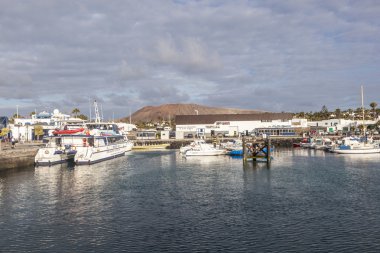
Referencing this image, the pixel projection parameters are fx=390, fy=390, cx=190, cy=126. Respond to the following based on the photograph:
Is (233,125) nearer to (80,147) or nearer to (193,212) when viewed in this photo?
(80,147)

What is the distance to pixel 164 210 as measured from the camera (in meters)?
34.3

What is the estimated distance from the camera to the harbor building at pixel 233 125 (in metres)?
153

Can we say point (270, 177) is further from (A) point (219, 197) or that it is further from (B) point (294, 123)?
(B) point (294, 123)

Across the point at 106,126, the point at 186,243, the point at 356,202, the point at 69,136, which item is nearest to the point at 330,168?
the point at 356,202

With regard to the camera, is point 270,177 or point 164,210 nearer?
point 164,210

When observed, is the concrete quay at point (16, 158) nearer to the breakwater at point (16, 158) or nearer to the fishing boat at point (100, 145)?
the breakwater at point (16, 158)

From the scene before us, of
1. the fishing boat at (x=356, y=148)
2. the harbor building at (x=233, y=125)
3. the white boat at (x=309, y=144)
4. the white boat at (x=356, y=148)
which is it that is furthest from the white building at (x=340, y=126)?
the fishing boat at (x=356, y=148)

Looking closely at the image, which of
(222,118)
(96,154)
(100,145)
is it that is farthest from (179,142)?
(96,154)

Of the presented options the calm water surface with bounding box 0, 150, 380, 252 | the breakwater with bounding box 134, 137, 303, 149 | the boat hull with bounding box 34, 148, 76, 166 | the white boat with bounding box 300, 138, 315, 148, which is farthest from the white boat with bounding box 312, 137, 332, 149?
the boat hull with bounding box 34, 148, 76, 166

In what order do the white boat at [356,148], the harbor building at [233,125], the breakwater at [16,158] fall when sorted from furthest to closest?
1. the harbor building at [233,125]
2. the white boat at [356,148]
3. the breakwater at [16,158]

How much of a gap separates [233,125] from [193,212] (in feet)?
421

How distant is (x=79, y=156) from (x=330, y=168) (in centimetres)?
4398

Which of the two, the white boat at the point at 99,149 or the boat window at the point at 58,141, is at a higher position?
the boat window at the point at 58,141

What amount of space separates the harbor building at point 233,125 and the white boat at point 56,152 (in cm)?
7247
